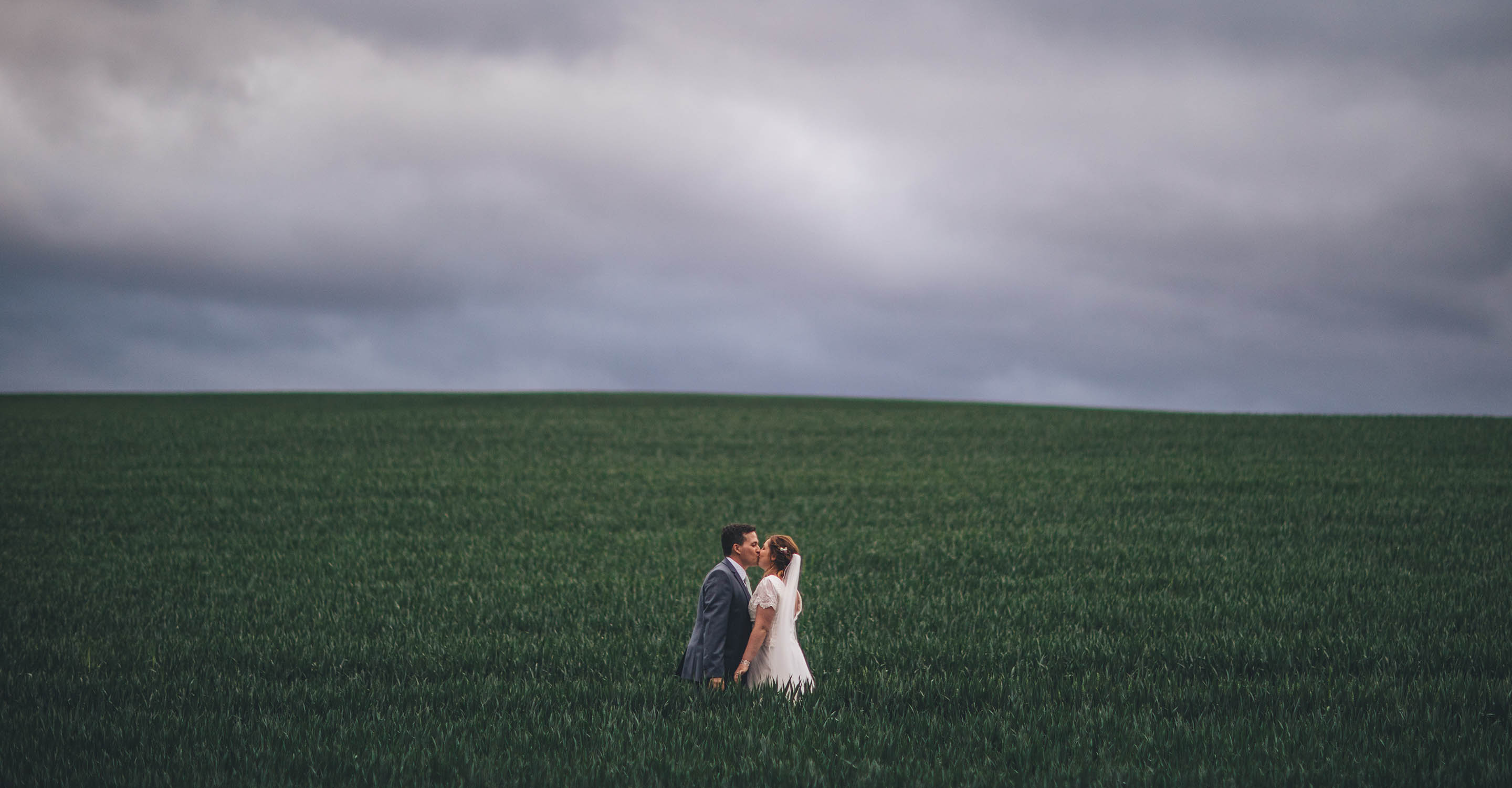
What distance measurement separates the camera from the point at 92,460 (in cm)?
2880

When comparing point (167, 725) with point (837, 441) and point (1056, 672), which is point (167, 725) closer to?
point (1056, 672)

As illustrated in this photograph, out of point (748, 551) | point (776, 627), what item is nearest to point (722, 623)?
point (776, 627)

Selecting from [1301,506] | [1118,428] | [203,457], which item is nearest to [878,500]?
[1301,506]

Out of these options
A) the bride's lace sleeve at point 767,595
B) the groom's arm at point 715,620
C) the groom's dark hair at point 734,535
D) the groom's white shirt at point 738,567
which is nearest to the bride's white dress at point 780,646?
the bride's lace sleeve at point 767,595

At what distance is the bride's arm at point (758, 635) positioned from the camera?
677cm

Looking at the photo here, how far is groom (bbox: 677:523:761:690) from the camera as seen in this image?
6.91m

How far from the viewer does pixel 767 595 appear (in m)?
6.70

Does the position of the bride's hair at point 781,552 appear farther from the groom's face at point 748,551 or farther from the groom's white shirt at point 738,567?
the groom's white shirt at point 738,567

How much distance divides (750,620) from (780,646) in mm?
322

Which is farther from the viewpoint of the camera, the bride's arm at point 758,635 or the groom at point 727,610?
the groom at point 727,610

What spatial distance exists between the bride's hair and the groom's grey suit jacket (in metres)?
0.45

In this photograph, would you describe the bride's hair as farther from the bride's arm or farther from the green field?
the green field

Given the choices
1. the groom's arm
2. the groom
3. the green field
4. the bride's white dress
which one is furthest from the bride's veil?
the green field

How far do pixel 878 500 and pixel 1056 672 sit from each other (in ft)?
44.9
